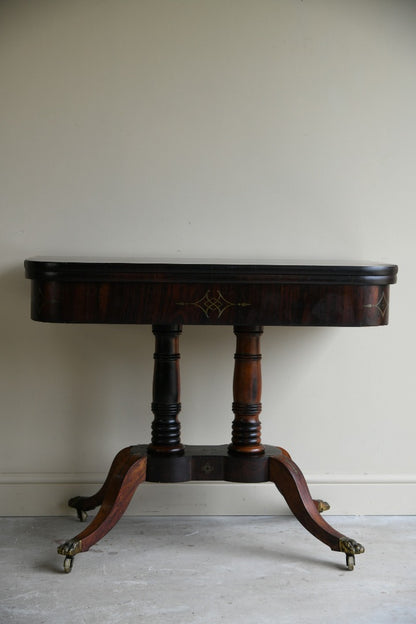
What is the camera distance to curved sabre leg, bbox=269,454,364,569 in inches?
97.8

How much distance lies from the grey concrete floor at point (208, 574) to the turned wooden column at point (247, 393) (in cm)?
32

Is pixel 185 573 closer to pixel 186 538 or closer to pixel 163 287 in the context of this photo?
pixel 186 538

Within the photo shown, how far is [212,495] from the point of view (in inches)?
114

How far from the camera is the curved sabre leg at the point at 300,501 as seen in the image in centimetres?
248

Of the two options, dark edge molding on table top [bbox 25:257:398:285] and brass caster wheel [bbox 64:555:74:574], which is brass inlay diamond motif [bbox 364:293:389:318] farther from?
brass caster wheel [bbox 64:555:74:574]

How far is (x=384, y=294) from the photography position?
7.93 ft

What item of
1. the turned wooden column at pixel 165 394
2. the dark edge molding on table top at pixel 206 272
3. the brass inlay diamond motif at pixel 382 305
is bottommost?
the turned wooden column at pixel 165 394

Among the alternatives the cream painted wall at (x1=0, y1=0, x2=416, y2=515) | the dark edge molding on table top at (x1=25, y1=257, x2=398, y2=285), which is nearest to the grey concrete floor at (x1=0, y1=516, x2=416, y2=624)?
the cream painted wall at (x1=0, y1=0, x2=416, y2=515)

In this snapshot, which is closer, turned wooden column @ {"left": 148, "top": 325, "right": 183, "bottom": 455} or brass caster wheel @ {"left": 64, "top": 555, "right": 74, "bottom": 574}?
brass caster wheel @ {"left": 64, "top": 555, "right": 74, "bottom": 574}

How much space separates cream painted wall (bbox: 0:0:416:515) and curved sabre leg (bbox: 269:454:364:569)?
372 millimetres

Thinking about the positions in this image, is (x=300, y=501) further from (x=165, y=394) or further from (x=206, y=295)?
(x=206, y=295)

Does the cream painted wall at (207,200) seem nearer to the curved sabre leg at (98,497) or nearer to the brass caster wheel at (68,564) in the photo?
the curved sabre leg at (98,497)

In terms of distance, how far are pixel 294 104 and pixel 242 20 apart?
329 mm

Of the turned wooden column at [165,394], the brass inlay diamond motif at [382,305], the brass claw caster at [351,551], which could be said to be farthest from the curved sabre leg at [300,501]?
the brass inlay diamond motif at [382,305]
